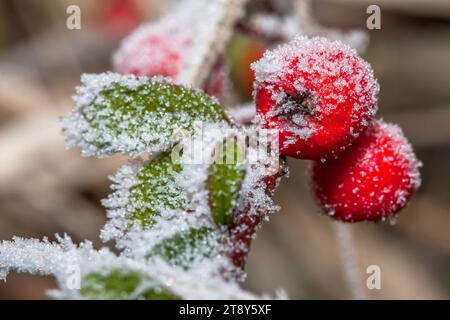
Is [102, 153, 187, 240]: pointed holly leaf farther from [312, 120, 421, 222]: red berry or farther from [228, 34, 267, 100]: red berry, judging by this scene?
[228, 34, 267, 100]: red berry

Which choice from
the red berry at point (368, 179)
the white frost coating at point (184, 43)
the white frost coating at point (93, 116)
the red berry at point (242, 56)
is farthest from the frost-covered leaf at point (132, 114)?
the red berry at point (242, 56)

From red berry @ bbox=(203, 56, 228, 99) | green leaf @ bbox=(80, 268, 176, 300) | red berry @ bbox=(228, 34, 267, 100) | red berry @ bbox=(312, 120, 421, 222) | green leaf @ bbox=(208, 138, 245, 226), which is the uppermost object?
red berry @ bbox=(228, 34, 267, 100)

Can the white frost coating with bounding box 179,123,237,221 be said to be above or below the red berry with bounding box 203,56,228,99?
below

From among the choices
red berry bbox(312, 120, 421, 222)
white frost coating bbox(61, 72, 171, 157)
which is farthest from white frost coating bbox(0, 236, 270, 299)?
red berry bbox(312, 120, 421, 222)

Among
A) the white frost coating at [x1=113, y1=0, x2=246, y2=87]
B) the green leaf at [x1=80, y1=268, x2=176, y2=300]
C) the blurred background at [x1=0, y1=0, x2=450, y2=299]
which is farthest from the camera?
the blurred background at [x1=0, y1=0, x2=450, y2=299]

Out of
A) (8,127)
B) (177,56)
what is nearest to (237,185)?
(177,56)

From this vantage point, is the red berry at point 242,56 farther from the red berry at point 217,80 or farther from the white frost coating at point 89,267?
the white frost coating at point 89,267
